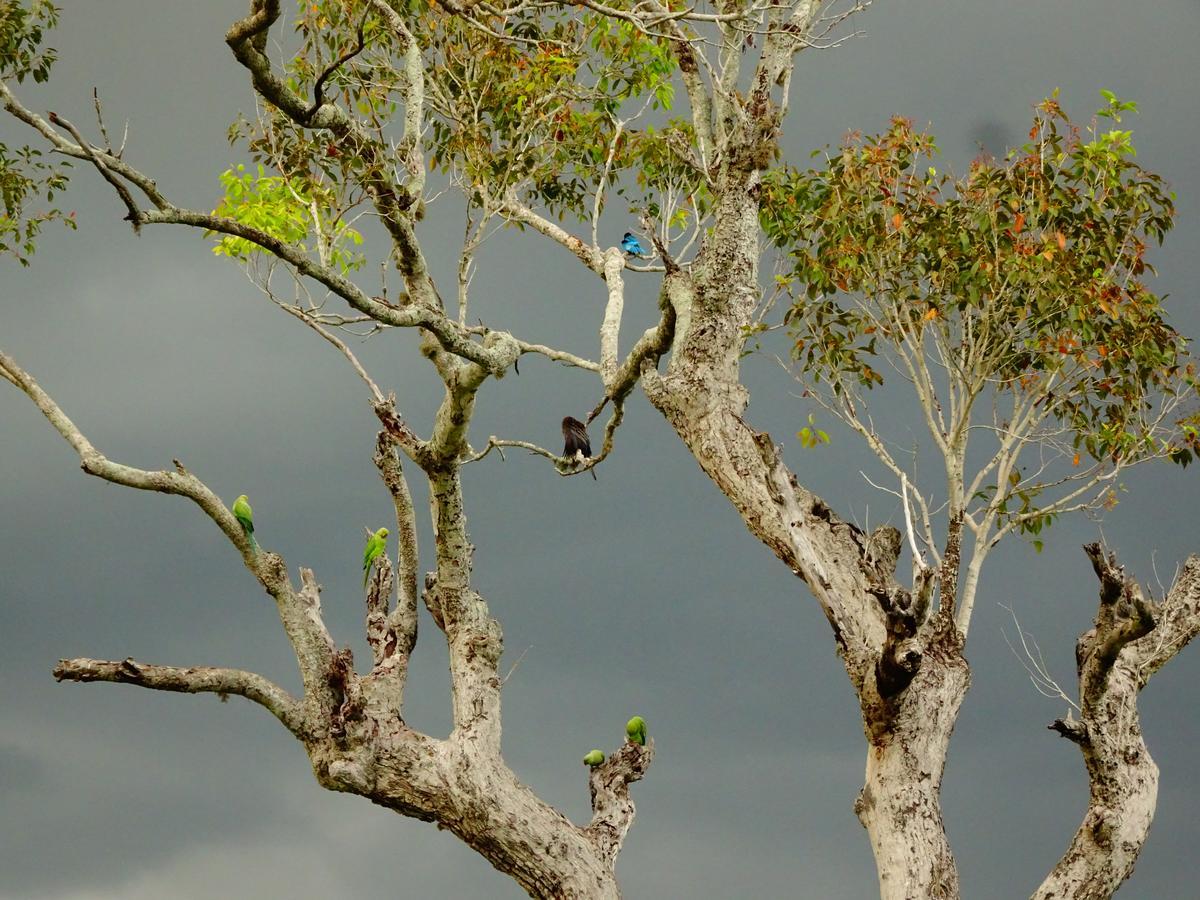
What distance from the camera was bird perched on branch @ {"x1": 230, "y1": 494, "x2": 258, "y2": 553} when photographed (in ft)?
32.1

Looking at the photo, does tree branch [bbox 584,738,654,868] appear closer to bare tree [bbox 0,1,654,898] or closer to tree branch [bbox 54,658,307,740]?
bare tree [bbox 0,1,654,898]

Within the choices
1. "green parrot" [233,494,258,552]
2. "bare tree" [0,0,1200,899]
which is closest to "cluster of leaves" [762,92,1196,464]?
Result: "bare tree" [0,0,1200,899]

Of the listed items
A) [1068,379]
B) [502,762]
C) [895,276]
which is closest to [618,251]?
[895,276]

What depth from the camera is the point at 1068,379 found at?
12266mm

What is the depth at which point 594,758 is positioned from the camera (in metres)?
10.8

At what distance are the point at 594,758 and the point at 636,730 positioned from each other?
0.40 meters

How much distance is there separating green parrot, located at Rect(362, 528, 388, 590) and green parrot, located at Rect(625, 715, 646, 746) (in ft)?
8.08

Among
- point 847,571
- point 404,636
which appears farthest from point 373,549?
point 847,571

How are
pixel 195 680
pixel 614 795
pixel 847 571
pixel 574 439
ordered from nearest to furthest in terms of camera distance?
pixel 195 680 < pixel 847 571 < pixel 614 795 < pixel 574 439

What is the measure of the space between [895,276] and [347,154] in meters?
4.99

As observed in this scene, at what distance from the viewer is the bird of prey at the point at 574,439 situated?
38.2 ft

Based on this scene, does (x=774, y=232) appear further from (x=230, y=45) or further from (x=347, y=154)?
(x=230, y=45)

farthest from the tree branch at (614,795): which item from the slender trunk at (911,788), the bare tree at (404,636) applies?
the slender trunk at (911,788)

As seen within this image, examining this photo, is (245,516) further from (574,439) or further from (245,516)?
(574,439)
